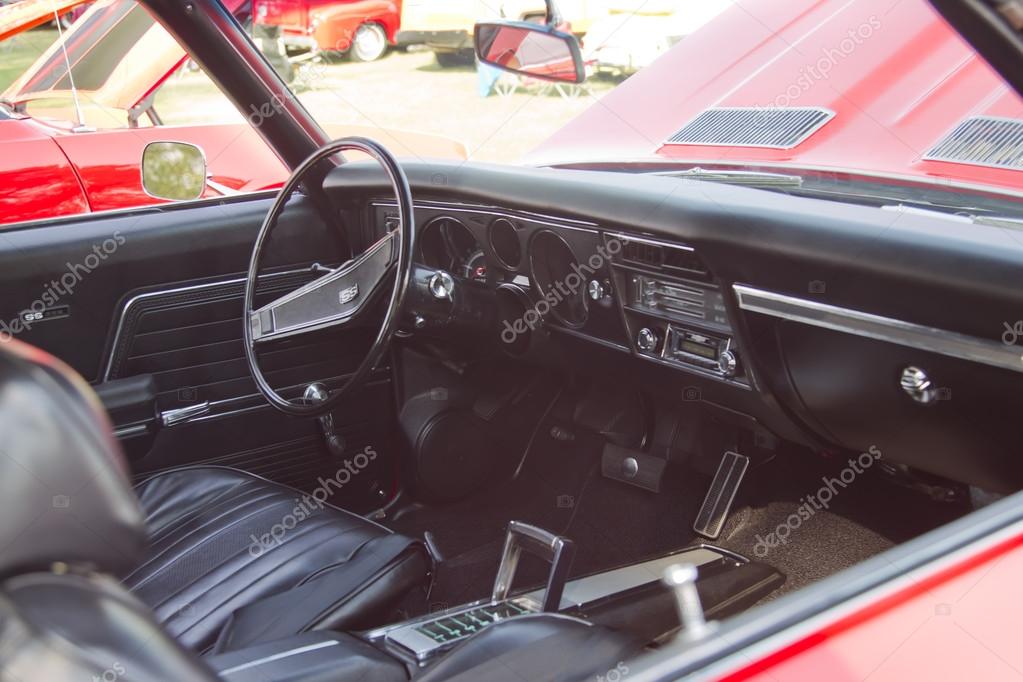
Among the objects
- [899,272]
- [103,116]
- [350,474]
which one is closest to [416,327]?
[350,474]

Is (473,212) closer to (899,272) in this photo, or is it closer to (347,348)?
(347,348)

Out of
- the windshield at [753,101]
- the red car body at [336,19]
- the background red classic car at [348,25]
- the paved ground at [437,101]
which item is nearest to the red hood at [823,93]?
the windshield at [753,101]

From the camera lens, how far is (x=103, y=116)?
3.38 m

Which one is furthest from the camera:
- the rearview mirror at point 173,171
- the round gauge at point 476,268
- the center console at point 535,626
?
the rearview mirror at point 173,171

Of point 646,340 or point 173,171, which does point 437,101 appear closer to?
point 173,171

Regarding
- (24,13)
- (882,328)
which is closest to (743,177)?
(882,328)

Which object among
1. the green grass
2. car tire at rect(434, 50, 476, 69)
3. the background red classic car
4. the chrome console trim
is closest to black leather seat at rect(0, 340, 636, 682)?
the chrome console trim

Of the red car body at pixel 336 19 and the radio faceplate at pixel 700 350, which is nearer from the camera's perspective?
the radio faceplate at pixel 700 350

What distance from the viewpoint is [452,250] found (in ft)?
8.52

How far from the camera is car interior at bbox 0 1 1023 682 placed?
162cm

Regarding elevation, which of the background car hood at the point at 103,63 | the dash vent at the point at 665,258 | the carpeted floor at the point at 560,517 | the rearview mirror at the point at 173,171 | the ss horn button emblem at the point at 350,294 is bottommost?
the carpeted floor at the point at 560,517

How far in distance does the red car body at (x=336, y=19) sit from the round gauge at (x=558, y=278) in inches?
181

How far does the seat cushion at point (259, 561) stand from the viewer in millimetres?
1829

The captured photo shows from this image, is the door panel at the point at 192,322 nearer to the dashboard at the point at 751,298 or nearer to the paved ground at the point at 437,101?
the dashboard at the point at 751,298
